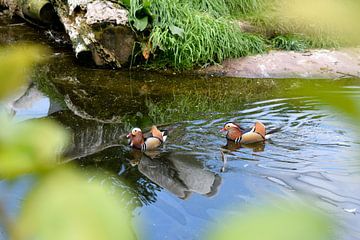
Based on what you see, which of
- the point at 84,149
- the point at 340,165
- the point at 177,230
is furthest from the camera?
the point at 84,149

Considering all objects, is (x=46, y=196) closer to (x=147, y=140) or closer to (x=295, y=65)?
(x=147, y=140)

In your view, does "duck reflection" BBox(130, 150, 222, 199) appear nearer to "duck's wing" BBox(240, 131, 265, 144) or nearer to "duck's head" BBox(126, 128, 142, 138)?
"duck's head" BBox(126, 128, 142, 138)

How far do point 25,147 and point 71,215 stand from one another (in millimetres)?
59

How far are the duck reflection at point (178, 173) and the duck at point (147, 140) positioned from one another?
5cm

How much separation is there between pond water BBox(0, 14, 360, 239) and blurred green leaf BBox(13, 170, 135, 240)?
6.15ft

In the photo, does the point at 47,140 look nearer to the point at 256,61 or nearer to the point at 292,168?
the point at 292,168

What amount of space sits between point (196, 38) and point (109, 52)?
1130 millimetres

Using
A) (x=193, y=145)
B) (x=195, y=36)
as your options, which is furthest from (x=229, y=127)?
(x=195, y=36)

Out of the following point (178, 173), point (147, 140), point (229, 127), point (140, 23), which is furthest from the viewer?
point (140, 23)

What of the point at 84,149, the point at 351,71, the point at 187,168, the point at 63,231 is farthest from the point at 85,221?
the point at 351,71

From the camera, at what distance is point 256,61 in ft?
21.1

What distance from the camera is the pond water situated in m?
3.16

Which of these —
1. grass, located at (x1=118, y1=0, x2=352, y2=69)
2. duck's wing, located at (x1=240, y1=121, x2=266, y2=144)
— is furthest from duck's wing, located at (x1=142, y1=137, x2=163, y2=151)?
grass, located at (x1=118, y1=0, x2=352, y2=69)

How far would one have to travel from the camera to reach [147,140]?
13.5 feet
